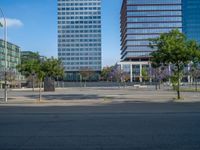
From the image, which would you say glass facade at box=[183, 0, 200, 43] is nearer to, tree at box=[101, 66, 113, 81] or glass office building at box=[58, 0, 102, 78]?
tree at box=[101, 66, 113, 81]

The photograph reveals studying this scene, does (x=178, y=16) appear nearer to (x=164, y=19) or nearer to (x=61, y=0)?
(x=164, y=19)

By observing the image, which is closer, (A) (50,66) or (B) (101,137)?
(B) (101,137)

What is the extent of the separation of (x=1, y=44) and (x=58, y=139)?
123 meters

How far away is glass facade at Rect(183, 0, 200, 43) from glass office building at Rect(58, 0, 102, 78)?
148 feet

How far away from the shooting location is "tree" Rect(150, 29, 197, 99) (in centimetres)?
3107

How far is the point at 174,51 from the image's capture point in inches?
1225

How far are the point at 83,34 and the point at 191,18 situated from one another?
57.3 m

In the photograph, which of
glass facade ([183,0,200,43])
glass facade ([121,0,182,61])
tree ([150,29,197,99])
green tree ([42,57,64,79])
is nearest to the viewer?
tree ([150,29,197,99])

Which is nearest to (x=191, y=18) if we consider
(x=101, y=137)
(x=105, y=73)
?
(x=105, y=73)

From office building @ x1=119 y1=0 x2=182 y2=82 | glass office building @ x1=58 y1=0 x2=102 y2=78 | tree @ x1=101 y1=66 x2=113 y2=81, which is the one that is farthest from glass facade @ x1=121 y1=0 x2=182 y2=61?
glass office building @ x1=58 y1=0 x2=102 y2=78

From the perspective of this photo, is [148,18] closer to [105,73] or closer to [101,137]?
[105,73]

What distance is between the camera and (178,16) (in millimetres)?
158375

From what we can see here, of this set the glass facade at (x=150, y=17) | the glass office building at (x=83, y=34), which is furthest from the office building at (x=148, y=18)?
the glass office building at (x=83, y=34)

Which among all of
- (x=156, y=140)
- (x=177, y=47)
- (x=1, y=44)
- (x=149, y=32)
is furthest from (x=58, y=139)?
(x=149, y=32)
